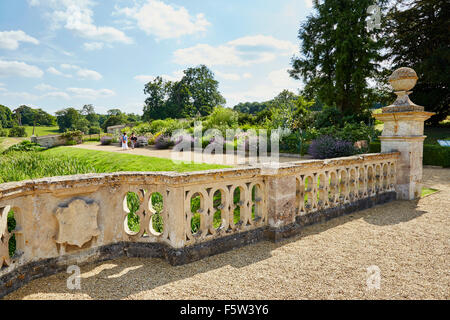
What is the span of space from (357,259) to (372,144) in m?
11.9

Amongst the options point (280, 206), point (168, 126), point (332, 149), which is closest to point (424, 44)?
point (332, 149)

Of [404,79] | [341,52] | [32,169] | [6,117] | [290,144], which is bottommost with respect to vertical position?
[32,169]

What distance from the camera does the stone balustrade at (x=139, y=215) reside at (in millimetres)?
2613

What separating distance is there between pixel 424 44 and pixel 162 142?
769 inches

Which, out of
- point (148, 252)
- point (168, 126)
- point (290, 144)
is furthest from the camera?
point (168, 126)

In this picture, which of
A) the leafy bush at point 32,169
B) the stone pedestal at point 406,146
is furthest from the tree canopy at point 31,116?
the stone pedestal at point 406,146

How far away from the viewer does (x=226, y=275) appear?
2797 millimetres

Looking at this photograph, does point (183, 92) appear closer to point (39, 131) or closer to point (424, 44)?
point (39, 131)

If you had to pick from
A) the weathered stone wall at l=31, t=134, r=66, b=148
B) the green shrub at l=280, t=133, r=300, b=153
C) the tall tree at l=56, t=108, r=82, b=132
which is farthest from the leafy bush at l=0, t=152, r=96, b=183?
the tall tree at l=56, t=108, r=82, b=132

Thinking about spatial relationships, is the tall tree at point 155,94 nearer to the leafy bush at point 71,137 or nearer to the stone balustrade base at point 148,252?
the leafy bush at point 71,137

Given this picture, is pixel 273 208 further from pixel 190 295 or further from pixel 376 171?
pixel 376 171

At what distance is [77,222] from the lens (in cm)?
283

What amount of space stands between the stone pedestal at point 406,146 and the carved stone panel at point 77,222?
5.59 m

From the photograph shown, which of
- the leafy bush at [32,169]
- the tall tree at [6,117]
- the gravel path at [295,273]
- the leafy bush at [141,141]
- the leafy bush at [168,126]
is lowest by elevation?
the gravel path at [295,273]
